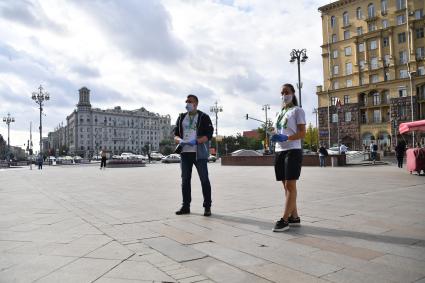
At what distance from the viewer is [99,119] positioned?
526ft

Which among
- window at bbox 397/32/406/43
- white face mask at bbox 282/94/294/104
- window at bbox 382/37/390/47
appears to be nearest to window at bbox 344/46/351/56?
window at bbox 382/37/390/47

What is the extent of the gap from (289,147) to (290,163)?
0.77 feet

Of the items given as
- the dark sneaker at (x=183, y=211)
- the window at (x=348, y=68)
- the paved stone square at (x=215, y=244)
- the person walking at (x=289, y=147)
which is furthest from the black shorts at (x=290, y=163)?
the window at (x=348, y=68)

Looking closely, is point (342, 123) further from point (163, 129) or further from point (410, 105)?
point (163, 129)

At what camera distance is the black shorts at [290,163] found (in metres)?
4.86

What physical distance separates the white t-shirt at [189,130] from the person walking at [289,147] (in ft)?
5.15

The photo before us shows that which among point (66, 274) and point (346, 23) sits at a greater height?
point (346, 23)

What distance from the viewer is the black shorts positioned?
486cm

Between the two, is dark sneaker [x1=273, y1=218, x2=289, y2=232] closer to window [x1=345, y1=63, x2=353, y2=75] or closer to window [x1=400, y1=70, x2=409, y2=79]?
window [x1=400, y1=70, x2=409, y2=79]

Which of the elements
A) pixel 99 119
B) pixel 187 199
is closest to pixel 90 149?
pixel 99 119

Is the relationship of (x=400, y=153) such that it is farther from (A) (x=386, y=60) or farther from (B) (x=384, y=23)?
(B) (x=384, y=23)

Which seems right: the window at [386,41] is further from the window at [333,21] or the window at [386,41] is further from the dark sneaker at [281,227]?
the dark sneaker at [281,227]

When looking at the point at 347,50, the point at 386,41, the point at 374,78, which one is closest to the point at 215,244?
the point at 374,78

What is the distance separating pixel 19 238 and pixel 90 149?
537ft
